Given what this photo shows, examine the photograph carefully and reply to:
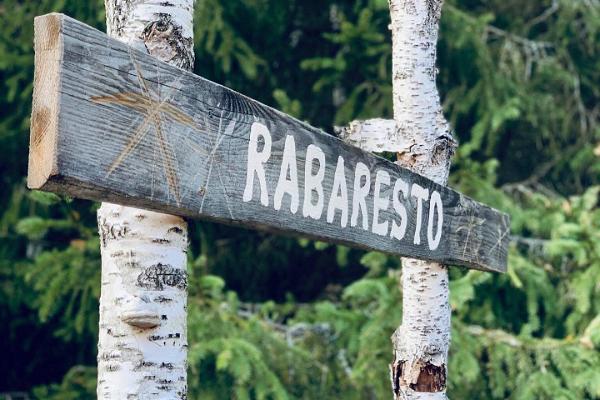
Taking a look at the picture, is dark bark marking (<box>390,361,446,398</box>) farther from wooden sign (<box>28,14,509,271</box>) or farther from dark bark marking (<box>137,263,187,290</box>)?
dark bark marking (<box>137,263,187,290</box>)

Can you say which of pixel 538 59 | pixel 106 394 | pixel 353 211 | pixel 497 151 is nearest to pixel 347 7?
pixel 538 59

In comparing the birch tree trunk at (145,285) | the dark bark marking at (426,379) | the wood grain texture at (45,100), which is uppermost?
the wood grain texture at (45,100)

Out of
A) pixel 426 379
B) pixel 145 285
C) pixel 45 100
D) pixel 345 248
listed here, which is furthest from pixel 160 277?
pixel 345 248

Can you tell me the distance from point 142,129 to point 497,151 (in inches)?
212

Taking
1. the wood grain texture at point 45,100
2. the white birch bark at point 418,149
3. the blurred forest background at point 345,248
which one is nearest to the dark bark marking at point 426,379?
the white birch bark at point 418,149

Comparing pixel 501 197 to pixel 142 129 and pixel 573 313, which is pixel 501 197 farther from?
pixel 142 129

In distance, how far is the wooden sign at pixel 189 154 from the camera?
1.11m

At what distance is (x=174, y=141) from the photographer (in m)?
1.28

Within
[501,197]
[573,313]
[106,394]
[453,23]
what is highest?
[453,23]

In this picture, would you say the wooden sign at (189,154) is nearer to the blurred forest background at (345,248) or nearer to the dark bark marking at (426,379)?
the dark bark marking at (426,379)

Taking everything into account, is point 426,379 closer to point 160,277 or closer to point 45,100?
point 160,277

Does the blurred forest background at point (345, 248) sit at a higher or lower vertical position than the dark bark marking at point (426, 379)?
higher

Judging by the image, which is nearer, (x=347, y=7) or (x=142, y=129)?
(x=142, y=129)

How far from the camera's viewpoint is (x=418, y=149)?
213 centimetres
